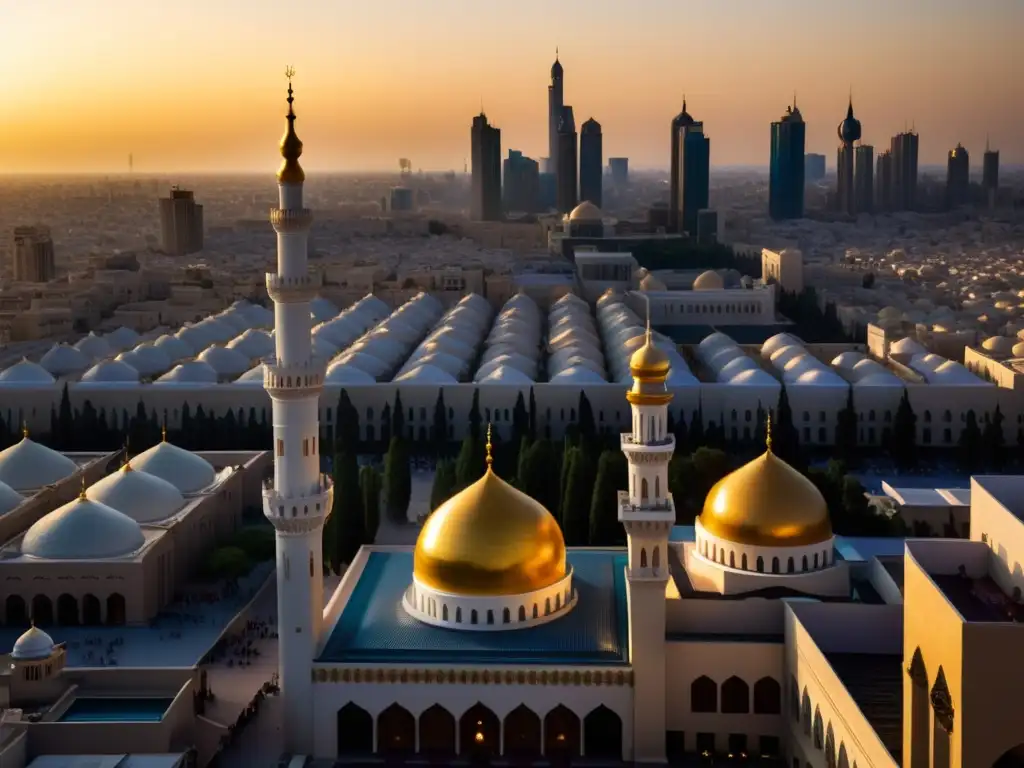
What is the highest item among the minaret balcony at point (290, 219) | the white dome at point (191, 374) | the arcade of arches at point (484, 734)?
the minaret balcony at point (290, 219)

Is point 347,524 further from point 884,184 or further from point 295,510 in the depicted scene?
point 884,184

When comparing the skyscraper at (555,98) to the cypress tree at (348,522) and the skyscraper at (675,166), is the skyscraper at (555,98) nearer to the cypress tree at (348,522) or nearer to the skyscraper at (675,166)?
the skyscraper at (675,166)

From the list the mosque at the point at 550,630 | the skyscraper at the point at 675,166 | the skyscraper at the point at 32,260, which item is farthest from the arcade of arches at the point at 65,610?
the skyscraper at the point at 675,166

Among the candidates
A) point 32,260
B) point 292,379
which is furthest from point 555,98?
point 292,379

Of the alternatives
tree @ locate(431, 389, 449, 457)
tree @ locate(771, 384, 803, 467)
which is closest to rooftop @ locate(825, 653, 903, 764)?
tree @ locate(771, 384, 803, 467)

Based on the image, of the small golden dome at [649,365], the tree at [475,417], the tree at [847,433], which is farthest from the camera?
the tree at [475,417]
